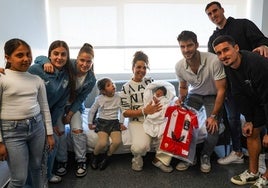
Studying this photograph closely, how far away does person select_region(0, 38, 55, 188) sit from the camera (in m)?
1.60

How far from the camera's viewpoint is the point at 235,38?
7.89ft

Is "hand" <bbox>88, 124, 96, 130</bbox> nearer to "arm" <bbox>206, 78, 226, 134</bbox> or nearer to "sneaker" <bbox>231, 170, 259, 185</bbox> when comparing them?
"arm" <bbox>206, 78, 226, 134</bbox>

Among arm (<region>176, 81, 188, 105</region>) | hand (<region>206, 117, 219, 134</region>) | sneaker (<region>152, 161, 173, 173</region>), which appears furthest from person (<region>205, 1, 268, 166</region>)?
sneaker (<region>152, 161, 173, 173</region>)

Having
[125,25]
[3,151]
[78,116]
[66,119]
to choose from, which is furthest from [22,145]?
[125,25]

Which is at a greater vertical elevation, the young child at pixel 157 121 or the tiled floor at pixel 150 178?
the young child at pixel 157 121

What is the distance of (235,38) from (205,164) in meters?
1.16

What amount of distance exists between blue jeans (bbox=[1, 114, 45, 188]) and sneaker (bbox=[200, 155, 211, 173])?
4.63 feet

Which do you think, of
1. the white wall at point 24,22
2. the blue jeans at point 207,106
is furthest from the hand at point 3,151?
the blue jeans at point 207,106

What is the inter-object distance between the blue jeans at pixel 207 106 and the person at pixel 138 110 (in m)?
0.31

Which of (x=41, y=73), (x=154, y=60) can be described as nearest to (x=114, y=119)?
(x=41, y=73)

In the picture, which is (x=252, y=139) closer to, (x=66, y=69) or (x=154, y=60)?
(x=66, y=69)

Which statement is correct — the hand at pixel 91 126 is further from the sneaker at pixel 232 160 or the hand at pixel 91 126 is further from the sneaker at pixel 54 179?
the sneaker at pixel 232 160

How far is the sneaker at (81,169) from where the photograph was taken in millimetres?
2354

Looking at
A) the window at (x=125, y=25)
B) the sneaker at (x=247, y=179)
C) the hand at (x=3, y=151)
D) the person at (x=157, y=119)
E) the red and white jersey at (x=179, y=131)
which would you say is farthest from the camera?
the window at (x=125, y=25)
